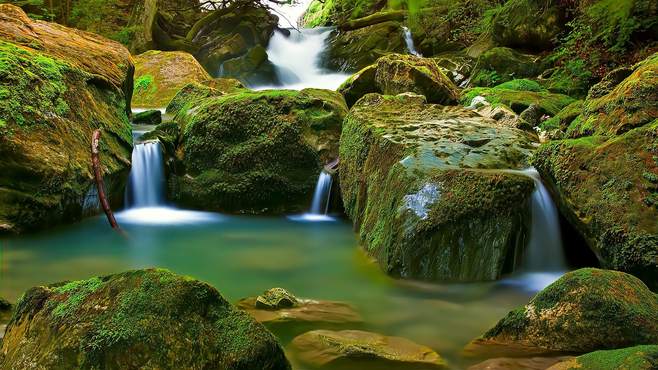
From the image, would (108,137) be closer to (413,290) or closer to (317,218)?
(317,218)

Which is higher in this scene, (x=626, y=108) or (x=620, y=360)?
(x=626, y=108)

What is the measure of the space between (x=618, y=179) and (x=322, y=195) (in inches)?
164

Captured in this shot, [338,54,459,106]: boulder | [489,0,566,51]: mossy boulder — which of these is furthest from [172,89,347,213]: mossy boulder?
[489,0,566,51]: mossy boulder

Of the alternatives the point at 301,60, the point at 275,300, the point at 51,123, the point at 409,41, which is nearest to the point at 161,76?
the point at 301,60

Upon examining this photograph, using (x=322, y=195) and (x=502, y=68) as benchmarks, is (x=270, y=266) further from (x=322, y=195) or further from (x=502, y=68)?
(x=502, y=68)

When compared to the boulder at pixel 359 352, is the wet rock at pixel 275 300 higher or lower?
higher

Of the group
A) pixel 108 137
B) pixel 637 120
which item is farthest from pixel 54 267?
pixel 637 120

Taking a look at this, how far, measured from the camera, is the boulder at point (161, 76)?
13.8 metres

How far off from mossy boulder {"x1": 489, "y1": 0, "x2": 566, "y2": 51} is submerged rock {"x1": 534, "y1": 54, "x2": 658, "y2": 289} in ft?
26.7

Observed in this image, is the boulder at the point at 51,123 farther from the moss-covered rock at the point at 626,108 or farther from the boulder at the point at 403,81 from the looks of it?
the moss-covered rock at the point at 626,108

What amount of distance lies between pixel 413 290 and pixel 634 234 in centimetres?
172

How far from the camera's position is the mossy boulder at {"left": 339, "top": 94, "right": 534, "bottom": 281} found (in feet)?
15.8

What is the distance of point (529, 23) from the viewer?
13.7 meters

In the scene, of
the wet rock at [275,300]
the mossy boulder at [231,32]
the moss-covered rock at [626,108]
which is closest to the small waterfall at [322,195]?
the moss-covered rock at [626,108]
